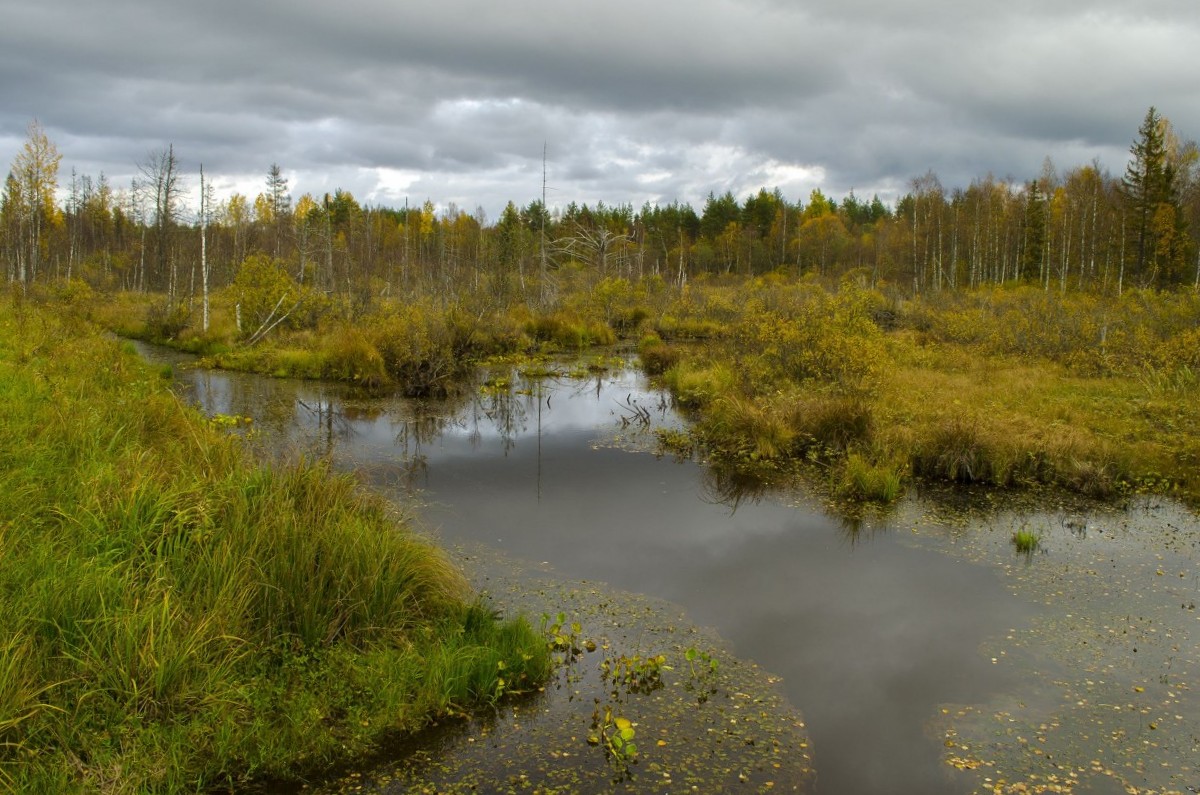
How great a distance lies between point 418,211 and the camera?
102m

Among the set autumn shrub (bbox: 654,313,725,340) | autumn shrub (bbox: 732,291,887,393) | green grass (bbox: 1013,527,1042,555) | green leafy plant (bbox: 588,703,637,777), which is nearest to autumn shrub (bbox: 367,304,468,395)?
autumn shrub (bbox: 732,291,887,393)

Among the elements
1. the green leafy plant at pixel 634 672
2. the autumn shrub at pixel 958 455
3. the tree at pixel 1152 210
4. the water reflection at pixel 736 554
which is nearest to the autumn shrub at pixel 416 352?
the water reflection at pixel 736 554

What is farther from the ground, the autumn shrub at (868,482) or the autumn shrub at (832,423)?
the autumn shrub at (832,423)

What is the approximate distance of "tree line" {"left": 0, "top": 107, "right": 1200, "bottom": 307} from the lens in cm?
3684

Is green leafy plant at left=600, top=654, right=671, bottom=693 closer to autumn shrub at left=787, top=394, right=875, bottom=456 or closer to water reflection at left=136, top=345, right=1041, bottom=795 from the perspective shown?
water reflection at left=136, top=345, right=1041, bottom=795

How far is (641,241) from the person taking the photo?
194ft

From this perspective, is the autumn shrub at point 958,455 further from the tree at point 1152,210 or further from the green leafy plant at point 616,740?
the tree at point 1152,210

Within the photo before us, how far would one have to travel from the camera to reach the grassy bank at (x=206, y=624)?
3.98 m

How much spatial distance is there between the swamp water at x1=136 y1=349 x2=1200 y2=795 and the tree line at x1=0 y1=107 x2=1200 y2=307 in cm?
1826

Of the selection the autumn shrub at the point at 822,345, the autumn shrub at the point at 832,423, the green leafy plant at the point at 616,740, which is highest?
the autumn shrub at the point at 822,345

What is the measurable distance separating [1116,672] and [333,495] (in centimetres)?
630

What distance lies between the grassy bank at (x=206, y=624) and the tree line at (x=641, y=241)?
19.8 m

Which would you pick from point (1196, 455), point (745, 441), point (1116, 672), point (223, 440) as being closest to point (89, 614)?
point (223, 440)

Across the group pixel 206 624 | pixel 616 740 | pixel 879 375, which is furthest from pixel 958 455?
pixel 206 624
